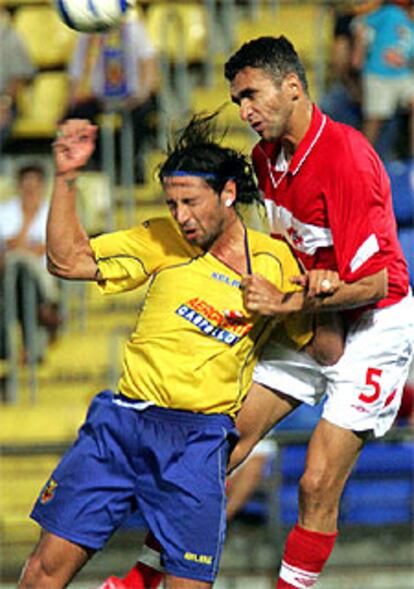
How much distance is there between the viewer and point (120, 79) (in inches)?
388

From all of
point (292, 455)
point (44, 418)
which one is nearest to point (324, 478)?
point (292, 455)

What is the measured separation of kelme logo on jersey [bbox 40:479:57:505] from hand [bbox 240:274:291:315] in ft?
3.18

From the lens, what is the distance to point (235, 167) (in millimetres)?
5637

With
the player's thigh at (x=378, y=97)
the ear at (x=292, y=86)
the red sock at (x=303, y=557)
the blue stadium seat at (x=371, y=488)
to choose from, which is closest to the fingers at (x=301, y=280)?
the ear at (x=292, y=86)

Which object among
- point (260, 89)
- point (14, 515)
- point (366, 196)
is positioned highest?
point (260, 89)

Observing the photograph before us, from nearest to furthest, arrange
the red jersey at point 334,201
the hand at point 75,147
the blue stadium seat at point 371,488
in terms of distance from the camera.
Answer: the hand at point 75,147
the red jersey at point 334,201
the blue stadium seat at point 371,488

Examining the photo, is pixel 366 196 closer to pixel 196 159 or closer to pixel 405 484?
pixel 196 159

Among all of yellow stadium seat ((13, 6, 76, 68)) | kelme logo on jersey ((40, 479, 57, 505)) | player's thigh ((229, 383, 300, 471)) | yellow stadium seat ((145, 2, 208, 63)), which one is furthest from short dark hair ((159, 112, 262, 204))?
yellow stadium seat ((13, 6, 76, 68))

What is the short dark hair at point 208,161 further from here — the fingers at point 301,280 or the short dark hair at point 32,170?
the short dark hair at point 32,170

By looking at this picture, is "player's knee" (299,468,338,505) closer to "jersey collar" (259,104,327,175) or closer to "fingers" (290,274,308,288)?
"fingers" (290,274,308,288)

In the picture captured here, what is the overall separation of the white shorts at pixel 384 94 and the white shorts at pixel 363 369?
389cm

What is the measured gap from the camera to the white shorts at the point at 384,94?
9602 mm

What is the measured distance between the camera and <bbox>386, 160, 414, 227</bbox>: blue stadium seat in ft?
30.4

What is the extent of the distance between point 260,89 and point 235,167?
13.7 inches
